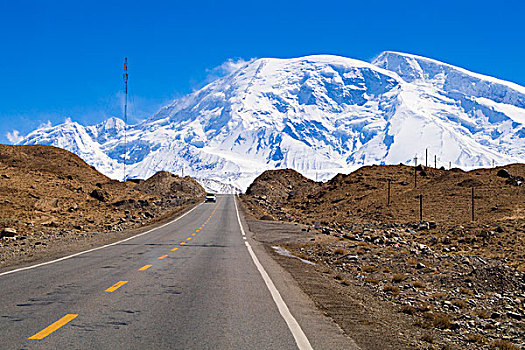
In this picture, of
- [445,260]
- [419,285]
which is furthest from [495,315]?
[445,260]

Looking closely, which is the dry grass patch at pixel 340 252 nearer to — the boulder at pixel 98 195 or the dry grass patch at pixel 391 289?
the dry grass patch at pixel 391 289

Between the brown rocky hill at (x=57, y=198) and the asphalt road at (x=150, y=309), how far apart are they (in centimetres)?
1531

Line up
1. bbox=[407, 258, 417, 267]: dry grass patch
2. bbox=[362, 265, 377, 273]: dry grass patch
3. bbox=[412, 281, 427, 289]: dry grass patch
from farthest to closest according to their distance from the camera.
A: bbox=[407, 258, 417, 267]: dry grass patch
bbox=[362, 265, 377, 273]: dry grass patch
bbox=[412, 281, 427, 289]: dry grass patch

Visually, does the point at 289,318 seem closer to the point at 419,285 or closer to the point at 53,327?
the point at 53,327

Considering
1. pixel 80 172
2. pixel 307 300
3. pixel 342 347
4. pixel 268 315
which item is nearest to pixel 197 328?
pixel 268 315

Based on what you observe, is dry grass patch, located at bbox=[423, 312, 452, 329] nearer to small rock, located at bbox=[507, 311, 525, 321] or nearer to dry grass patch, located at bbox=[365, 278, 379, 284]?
small rock, located at bbox=[507, 311, 525, 321]

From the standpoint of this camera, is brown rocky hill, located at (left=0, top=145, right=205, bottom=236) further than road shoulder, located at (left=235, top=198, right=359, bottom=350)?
Yes

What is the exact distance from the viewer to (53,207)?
1518 inches

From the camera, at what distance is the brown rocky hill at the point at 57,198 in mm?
32094

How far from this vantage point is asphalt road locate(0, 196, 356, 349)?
20.9 feet

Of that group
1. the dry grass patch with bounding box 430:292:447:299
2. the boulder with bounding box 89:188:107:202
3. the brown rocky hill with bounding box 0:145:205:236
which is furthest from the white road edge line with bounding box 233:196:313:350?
the boulder with bounding box 89:188:107:202

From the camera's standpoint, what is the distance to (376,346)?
6.67m

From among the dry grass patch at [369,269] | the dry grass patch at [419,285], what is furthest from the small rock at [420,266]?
the dry grass patch at [419,285]

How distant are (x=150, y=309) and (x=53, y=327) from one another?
1.70m
